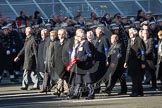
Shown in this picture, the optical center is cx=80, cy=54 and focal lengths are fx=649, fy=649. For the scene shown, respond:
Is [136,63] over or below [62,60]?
below

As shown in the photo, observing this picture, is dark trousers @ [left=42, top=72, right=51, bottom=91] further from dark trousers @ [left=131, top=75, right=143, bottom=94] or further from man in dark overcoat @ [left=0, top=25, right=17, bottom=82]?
man in dark overcoat @ [left=0, top=25, right=17, bottom=82]

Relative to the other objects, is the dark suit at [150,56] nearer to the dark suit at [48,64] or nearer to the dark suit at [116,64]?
the dark suit at [116,64]

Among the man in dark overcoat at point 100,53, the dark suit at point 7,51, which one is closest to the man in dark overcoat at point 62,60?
the man in dark overcoat at point 100,53

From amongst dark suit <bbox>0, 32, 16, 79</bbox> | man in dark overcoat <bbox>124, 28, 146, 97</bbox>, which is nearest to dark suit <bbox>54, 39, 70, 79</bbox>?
man in dark overcoat <bbox>124, 28, 146, 97</bbox>

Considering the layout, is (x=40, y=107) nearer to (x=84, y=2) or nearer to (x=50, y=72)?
(x=50, y=72)

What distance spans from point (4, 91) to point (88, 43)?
3849mm

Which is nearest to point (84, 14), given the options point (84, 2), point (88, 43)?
point (84, 2)

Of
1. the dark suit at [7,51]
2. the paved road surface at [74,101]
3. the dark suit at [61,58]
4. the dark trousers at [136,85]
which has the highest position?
the dark suit at [7,51]

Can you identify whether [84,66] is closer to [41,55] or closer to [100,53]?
[100,53]

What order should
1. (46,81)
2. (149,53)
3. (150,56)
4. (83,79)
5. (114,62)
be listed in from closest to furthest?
(83,79) < (114,62) < (46,81) < (149,53) < (150,56)

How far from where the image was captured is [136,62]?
1759 centimetres

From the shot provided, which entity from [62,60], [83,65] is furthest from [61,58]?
[83,65]

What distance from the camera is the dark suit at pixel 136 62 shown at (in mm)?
17578

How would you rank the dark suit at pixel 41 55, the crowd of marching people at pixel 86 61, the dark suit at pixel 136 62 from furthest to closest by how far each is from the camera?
the dark suit at pixel 41 55 → the dark suit at pixel 136 62 → the crowd of marching people at pixel 86 61
